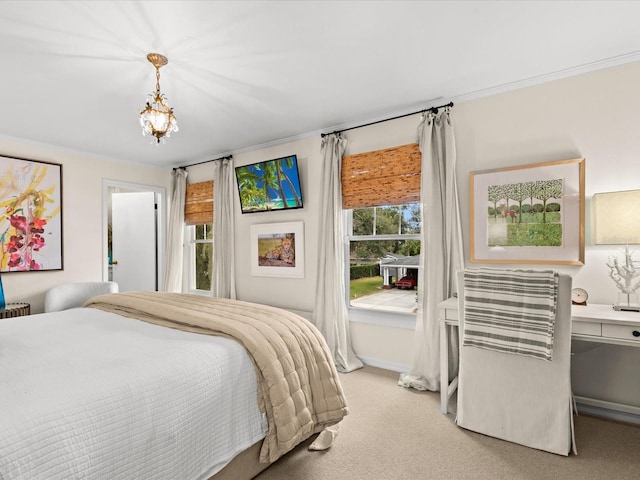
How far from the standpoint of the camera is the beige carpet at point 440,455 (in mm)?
1906

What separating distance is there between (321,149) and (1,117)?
307cm

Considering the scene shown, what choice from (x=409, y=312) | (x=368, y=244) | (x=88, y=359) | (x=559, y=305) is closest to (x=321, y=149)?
(x=368, y=244)

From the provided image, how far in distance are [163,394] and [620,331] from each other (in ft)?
8.04


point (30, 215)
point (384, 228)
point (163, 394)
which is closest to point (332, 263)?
point (384, 228)

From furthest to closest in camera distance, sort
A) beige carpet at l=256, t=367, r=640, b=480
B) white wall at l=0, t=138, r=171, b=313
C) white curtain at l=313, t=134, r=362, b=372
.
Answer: white wall at l=0, t=138, r=171, b=313, white curtain at l=313, t=134, r=362, b=372, beige carpet at l=256, t=367, r=640, b=480

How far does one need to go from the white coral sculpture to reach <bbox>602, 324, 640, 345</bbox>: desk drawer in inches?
13.9

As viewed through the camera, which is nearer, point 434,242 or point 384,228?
point 434,242

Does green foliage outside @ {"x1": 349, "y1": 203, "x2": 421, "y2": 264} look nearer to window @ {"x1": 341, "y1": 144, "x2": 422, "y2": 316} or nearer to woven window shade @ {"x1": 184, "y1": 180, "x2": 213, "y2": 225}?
window @ {"x1": 341, "y1": 144, "x2": 422, "y2": 316}

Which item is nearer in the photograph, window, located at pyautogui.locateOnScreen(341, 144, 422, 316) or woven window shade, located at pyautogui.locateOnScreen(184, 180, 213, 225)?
window, located at pyautogui.locateOnScreen(341, 144, 422, 316)

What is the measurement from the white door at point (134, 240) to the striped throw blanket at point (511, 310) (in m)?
4.68

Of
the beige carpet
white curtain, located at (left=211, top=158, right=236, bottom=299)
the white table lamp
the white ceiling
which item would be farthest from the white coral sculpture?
white curtain, located at (left=211, top=158, right=236, bottom=299)

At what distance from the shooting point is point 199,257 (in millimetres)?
5383

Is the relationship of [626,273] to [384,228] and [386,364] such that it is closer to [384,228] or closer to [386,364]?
[384,228]

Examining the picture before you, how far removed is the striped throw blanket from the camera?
2.08 m
